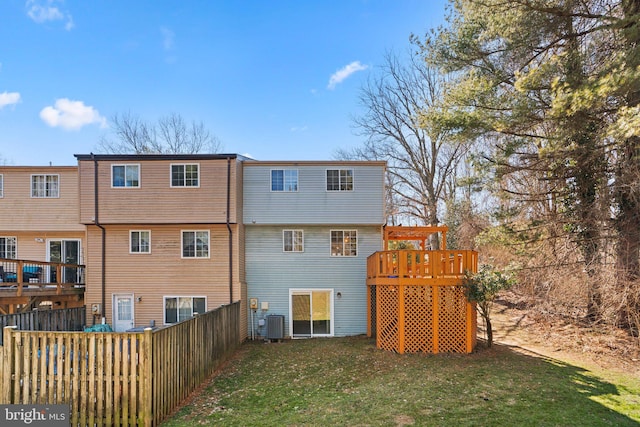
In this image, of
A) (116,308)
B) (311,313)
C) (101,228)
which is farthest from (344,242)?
(101,228)

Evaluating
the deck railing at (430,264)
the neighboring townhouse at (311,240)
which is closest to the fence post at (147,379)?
the deck railing at (430,264)

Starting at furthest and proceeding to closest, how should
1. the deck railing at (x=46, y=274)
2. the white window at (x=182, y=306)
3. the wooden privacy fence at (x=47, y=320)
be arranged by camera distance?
the white window at (x=182, y=306) → the deck railing at (x=46, y=274) → the wooden privacy fence at (x=47, y=320)

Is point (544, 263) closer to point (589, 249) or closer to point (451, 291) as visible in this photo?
point (589, 249)

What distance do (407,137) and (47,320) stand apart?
837 inches

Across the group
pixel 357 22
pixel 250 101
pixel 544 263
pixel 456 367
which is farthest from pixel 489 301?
pixel 250 101

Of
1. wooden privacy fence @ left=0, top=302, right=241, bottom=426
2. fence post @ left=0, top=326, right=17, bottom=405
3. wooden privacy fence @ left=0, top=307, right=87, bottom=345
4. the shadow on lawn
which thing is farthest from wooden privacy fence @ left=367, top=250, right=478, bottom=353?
wooden privacy fence @ left=0, top=307, right=87, bottom=345

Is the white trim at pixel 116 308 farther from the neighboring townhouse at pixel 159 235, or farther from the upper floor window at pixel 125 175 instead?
the upper floor window at pixel 125 175

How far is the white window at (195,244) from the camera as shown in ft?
41.5

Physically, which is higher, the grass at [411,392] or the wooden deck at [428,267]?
the wooden deck at [428,267]

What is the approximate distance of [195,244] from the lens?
12695 millimetres

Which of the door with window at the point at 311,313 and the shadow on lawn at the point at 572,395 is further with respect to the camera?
the door with window at the point at 311,313

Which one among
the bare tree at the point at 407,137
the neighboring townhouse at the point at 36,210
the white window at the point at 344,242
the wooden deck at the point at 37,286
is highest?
the bare tree at the point at 407,137

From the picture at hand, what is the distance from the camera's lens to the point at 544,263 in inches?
465

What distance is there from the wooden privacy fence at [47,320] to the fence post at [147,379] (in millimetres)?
4740
